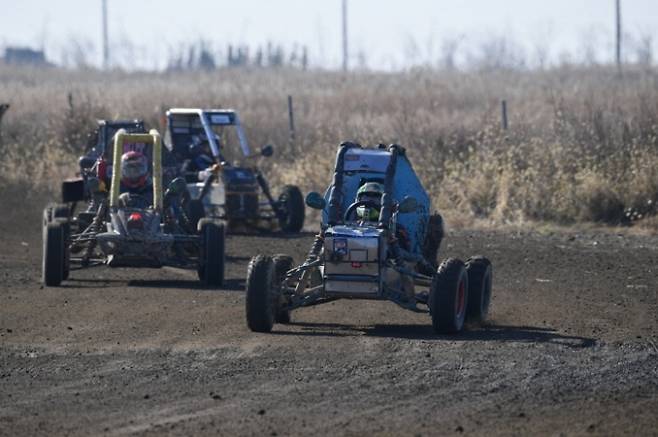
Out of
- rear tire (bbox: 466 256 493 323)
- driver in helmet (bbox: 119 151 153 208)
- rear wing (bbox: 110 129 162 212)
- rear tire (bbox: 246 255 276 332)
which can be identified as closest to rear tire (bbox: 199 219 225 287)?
rear wing (bbox: 110 129 162 212)

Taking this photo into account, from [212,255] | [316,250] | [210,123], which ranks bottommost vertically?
[212,255]

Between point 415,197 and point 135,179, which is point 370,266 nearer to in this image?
point 415,197

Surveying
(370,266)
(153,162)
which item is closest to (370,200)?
(370,266)

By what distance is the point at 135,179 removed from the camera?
16.5 m

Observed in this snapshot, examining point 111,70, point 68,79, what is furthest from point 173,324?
point 111,70

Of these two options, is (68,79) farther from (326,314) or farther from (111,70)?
(326,314)

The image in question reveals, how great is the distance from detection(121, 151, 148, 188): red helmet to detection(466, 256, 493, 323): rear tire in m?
5.29

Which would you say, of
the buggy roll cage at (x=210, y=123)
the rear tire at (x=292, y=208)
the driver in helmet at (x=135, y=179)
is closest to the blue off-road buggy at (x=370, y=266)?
the driver in helmet at (x=135, y=179)

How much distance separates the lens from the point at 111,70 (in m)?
60.6

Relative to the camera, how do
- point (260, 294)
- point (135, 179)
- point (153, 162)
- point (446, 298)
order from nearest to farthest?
point (446, 298)
point (260, 294)
point (153, 162)
point (135, 179)

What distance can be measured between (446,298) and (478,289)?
96 centimetres

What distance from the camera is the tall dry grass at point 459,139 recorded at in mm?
23922

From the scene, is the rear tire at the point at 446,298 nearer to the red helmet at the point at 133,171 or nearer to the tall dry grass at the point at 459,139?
the red helmet at the point at 133,171

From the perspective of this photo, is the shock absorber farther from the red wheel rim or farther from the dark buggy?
the dark buggy
